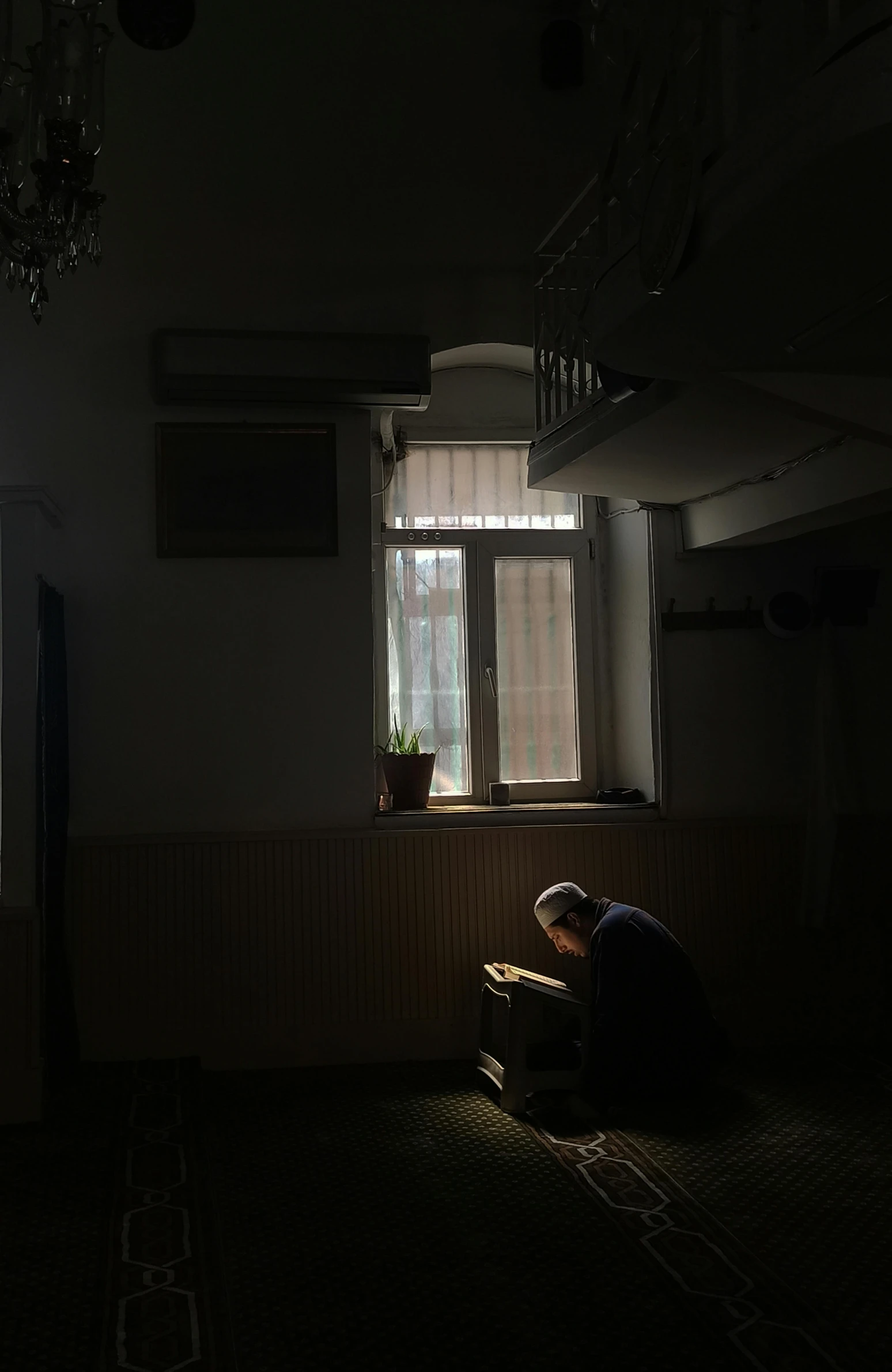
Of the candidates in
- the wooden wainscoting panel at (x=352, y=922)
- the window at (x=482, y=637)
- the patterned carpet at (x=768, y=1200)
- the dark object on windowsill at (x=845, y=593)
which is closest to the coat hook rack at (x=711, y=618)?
the dark object on windowsill at (x=845, y=593)

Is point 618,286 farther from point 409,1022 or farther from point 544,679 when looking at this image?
point 409,1022

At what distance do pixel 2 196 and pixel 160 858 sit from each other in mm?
2752

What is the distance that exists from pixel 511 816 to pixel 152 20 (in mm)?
3769

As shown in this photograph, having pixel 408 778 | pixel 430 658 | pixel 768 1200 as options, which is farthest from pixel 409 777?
pixel 768 1200

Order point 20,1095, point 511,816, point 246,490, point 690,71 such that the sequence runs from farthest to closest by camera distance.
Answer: point 511,816 → point 246,490 → point 20,1095 → point 690,71

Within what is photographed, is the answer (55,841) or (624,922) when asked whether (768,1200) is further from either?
(55,841)

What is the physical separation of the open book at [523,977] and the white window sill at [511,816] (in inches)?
24.2

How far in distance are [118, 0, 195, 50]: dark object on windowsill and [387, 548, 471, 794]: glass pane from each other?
239 cm

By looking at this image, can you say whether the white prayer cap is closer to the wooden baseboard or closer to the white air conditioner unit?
the wooden baseboard

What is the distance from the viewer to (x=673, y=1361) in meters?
2.33

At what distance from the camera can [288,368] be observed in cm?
470

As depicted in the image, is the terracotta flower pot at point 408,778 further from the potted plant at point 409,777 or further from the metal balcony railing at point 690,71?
the metal balcony railing at point 690,71

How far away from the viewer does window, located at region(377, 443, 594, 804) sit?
5250 millimetres

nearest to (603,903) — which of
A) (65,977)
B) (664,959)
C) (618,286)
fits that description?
(664,959)
